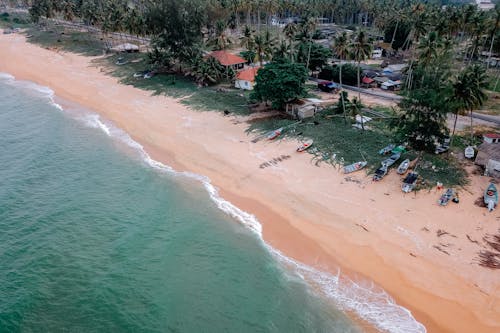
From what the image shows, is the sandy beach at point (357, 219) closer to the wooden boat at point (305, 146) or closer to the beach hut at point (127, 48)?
the wooden boat at point (305, 146)

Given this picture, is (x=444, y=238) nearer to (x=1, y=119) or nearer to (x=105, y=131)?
(x=105, y=131)

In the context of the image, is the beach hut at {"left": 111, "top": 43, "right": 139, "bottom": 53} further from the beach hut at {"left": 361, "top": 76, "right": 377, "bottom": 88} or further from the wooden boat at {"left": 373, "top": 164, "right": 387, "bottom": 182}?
the wooden boat at {"left": 373, "top": 164, "right": 387, "bottom": 182}

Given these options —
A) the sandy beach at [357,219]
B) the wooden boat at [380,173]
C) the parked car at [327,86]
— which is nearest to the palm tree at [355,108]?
the sandy beach at [357,219]

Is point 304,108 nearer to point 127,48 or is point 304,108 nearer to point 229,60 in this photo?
point 229,60

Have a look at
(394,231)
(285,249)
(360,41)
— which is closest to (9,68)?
(360,41)

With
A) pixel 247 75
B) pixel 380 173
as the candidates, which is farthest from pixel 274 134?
pixel 247 75

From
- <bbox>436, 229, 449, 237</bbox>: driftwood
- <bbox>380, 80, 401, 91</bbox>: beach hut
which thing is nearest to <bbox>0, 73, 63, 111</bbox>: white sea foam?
<bbox>380, 80, 401, 91</bbox>: beach hut
